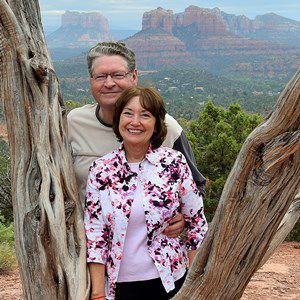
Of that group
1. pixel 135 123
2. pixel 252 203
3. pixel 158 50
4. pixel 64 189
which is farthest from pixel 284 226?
pixel 158 50

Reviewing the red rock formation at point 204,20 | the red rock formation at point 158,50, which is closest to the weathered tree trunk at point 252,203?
the red rock formation at point 158,50

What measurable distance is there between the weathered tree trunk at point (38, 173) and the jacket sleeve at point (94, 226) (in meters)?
0.03

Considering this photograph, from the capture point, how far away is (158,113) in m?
1.74

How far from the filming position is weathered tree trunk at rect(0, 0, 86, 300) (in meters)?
1.66

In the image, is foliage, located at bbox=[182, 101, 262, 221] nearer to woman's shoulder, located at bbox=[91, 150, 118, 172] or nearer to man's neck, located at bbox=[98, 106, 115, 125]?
man's neck, located at bbox=[98, 106, 115, 125]

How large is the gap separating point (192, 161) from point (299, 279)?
11.1 feet

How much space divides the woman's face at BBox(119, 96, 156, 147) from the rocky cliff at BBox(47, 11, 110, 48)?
170981 mm

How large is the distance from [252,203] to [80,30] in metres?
190

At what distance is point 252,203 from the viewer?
4.41 feet

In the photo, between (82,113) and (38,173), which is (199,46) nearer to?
(82,113)

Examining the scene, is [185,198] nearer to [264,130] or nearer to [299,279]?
[264,130]

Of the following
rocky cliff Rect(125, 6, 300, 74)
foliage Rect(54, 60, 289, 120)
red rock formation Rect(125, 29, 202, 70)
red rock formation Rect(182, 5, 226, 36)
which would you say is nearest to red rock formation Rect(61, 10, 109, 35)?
red rock formation Rect(182, 5, 226, 36)

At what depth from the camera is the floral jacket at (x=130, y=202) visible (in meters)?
1.70

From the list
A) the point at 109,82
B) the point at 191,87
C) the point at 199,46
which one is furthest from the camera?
the point at 199,46
